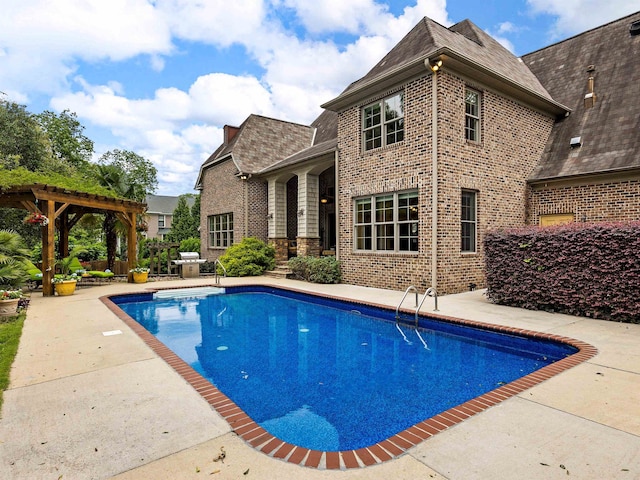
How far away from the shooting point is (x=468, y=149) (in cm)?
941

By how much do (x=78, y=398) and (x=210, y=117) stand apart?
1254 inches

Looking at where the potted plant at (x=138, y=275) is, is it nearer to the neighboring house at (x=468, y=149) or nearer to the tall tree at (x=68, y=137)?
the neighboring house at (x=468, y=149)

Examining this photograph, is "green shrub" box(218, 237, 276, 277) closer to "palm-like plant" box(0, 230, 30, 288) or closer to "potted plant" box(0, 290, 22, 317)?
"palm-like plant" box(0, 230, 30, 288)

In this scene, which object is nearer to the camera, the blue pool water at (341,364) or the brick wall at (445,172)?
the blue pool water at (341,364)

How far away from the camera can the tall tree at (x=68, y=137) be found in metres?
26.2

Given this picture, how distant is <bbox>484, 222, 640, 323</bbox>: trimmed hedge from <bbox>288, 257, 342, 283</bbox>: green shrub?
4884 mm

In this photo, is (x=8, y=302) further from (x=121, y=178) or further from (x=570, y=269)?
(x=121, y=178)

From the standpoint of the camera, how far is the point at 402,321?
7027 millimetres

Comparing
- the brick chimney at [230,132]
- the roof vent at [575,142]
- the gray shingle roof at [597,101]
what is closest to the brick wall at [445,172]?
the gray shingle roof at [597,101]

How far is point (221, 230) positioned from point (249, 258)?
426 cm

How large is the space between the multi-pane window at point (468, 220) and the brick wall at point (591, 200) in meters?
2.59

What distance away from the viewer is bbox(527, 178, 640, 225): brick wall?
29.4ft

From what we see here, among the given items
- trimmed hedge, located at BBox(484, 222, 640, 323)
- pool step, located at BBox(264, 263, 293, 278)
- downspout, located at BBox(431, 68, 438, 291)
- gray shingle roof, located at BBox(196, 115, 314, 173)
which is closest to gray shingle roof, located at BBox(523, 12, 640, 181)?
trimmed hedge, located at BBox(484, 222, 640, 323)

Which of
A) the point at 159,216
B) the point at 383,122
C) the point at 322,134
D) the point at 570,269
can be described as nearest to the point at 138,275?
the point at 383,122
